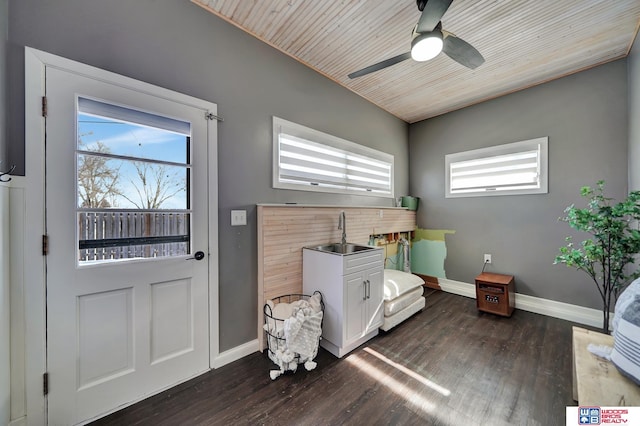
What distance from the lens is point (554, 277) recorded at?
285 cm

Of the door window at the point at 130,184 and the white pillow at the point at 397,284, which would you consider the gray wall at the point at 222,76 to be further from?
the white pillow at the point at 397,284

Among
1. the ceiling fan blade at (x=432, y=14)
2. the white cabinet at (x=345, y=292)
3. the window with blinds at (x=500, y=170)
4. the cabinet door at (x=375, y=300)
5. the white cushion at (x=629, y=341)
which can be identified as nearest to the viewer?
the white cushion at (x=629, y=341)

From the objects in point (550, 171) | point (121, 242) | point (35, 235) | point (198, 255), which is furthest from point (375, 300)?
point (550, 171)

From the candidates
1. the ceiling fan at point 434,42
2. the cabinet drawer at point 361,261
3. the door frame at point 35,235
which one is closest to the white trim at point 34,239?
the door frame at point 35,235

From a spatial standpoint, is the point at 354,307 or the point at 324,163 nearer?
the point at 354,307

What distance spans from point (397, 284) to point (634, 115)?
9.37ft

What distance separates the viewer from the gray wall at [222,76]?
4.36 ft

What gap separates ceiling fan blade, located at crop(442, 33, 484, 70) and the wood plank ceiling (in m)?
0.39

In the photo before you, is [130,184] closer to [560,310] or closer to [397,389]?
[397,389]

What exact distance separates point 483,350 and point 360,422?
148cm

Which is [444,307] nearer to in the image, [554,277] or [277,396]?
[554,277]

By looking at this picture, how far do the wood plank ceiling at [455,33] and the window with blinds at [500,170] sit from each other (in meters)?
0.83

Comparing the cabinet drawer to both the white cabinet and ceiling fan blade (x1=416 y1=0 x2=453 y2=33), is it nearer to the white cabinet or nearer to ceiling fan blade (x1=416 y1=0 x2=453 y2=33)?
the white cabinet

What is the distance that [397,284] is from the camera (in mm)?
2709
